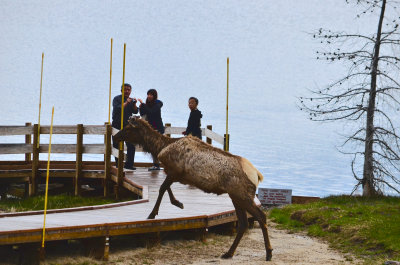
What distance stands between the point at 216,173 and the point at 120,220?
6.32 feet

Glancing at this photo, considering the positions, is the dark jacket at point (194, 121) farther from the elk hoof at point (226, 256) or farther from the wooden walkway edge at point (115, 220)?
the elk hoof at point (226, 256)

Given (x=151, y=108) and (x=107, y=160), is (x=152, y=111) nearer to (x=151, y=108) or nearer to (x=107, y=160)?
(x=151, y=108)

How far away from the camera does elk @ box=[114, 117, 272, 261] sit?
873 centimetres

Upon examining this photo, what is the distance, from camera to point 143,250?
955 cm

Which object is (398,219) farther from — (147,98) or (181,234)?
(147,98)

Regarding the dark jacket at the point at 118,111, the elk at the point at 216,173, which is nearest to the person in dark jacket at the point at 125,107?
the dark jacket at the point at 118,111

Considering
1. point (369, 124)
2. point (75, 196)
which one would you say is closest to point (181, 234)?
point (75, 196)

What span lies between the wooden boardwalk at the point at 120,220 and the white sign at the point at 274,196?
666cm

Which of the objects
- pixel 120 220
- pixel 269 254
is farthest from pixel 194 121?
pixel 269 254

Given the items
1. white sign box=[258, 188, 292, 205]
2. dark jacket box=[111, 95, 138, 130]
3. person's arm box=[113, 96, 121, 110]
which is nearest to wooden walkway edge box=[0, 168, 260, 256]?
dark jacket box=[111, 95, 138, 130]

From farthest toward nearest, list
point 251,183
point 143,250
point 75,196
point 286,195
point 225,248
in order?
point 286,195, point 75,196, point 225,248, point 143,250, point 251,183

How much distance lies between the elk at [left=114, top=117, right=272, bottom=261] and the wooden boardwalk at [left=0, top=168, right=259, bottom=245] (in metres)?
0.52

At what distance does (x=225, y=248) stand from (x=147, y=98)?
5.59 metres

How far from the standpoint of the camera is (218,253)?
32.1ft
